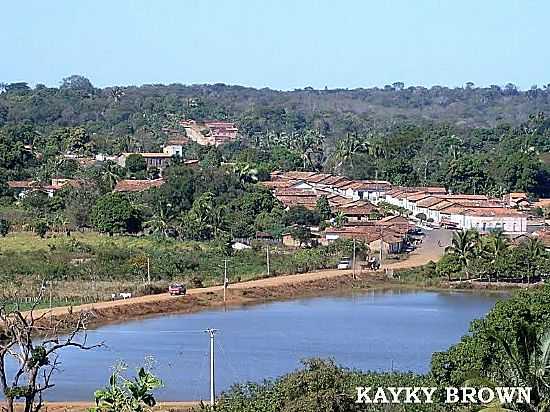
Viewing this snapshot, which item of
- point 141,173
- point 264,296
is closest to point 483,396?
point 264,296

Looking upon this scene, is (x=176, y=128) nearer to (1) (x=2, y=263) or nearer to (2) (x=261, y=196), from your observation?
(2) (x=261, y=196)

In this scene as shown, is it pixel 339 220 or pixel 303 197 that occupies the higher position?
pixel 303 197

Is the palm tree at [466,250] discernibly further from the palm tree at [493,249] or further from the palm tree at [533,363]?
the palm tree at [533,363]

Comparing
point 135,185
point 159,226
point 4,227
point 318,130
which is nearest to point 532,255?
point 159,226

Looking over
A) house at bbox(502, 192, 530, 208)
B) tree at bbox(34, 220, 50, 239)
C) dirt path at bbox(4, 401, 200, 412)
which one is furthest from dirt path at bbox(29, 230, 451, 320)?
house at bbox(502, 192, 530, 208)

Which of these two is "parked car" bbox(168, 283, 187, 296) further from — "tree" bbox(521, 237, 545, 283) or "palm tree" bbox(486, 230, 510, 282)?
"tree" bbox(521, 237, 545, 283)

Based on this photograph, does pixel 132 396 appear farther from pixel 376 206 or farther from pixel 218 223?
pixel 376 206
